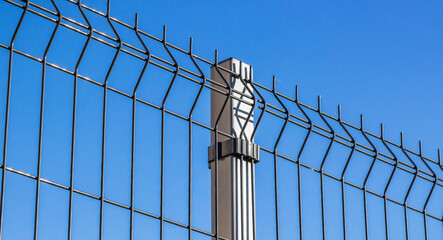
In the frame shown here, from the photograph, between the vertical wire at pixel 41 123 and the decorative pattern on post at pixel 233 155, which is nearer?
the vertical wire at pixel 41 123

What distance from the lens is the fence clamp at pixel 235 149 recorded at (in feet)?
28.0

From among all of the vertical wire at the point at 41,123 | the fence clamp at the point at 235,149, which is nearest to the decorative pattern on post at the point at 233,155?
the fence clamp at the point at 235,149

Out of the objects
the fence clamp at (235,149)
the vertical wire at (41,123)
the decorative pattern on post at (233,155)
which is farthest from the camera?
the fence clamp at (235,149)

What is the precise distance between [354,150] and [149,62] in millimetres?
2486

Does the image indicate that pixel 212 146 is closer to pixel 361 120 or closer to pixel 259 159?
pixel 259 159

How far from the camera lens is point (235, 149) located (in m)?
8.52

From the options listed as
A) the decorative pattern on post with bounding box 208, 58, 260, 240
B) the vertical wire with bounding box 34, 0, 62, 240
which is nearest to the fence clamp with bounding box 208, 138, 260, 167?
the decorative pattern on post with bounding box 208, 58, 260, 240

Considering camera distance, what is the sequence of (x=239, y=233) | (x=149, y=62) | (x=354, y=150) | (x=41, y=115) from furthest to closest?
(x=354, y=150)
(x=239, y=233)
(x=149, y=62)
(x=41, y=115)

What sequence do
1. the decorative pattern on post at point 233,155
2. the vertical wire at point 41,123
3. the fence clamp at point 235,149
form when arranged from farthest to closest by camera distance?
the fence clamp at point 235,149 < the decorative pattern on post at point 233,155 < the vertical wire at point 41,123

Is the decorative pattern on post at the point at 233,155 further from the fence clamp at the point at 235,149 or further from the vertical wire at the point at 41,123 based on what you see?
the vertical wire at the point at 41,123

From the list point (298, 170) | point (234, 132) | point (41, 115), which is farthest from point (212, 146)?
point (41, 115)

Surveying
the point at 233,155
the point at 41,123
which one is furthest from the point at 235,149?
the point at 41,123

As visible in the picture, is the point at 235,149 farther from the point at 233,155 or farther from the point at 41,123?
the point at 41,123

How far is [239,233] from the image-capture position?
27.6ft
